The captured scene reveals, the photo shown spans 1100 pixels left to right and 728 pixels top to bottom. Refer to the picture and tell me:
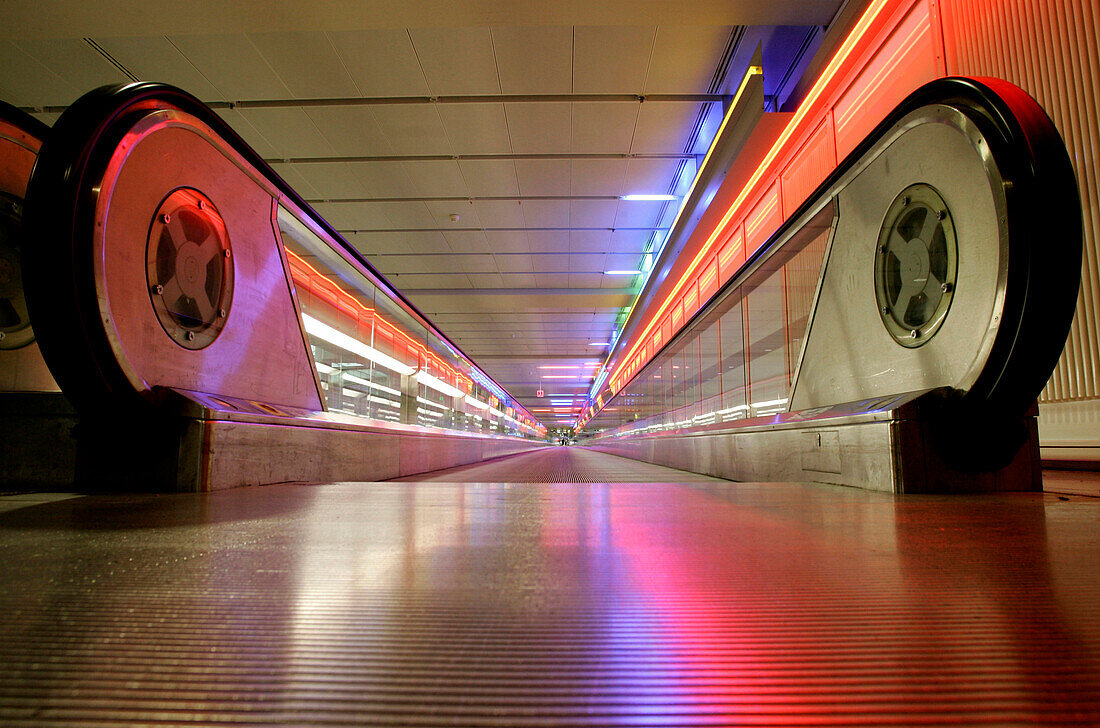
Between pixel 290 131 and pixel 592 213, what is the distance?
5.73 m

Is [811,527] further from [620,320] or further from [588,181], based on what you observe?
[620,320]

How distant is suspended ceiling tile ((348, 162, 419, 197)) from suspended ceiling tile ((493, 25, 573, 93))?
3.00 metres

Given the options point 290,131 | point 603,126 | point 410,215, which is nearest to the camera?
point 603,126

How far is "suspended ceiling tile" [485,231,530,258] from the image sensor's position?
12.3 meters

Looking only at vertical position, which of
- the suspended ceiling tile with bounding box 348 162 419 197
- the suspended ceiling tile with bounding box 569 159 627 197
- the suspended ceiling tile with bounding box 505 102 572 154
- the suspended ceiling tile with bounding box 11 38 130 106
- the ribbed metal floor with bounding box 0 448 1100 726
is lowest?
the ribbed metal floor with bounding box 0 448 1100 726

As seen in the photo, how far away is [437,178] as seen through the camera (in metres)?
9.80

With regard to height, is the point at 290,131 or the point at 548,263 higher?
the point at 290,131

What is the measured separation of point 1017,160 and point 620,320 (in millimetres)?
17351

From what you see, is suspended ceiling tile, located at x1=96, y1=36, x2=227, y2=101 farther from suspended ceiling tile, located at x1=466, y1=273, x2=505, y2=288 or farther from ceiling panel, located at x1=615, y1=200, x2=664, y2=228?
suspended ceiling tile, located at x1=466, y1=273, x2=505, y2=288

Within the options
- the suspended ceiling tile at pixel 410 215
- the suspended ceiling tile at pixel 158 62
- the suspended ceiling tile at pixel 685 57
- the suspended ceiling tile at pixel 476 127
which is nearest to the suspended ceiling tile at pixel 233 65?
the suspended ceiling tile at pixel 158 62

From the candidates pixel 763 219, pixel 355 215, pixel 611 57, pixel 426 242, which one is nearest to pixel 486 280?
pixel 426 242

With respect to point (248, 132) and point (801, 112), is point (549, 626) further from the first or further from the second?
point (248, 132)

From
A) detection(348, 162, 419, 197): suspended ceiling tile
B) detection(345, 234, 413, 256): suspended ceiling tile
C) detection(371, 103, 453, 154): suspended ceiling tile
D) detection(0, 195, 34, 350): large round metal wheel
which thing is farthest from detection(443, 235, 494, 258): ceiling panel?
detection(0, 195, 34, 350): large round metal wheel

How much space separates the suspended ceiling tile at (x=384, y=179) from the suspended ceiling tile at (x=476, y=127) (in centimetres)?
136
